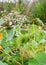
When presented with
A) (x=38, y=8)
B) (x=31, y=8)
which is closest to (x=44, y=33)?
(x=38, y=8)

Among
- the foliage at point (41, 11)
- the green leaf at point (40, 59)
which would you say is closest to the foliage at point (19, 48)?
the green leaf at point (40, 59)

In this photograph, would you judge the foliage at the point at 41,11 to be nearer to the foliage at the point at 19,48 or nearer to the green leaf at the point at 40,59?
the foliage at the point at 19,48

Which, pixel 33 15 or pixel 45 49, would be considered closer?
pixel 45 49

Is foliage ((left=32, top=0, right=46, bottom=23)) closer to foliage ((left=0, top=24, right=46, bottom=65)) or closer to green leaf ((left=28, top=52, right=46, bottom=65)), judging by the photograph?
foliage ((left=0, top=24, right=46, bottom=65))

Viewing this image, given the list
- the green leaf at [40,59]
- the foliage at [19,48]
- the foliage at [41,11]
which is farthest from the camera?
the foliage at [41,11]

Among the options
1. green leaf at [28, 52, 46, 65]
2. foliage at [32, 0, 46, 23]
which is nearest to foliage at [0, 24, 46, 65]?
green leaf at [28, 52, 46, 65]

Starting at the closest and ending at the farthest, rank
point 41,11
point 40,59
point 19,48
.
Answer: point 40,59, point 19,48, point 41,11

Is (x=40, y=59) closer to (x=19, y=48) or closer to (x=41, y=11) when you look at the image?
(x=19, y=48)

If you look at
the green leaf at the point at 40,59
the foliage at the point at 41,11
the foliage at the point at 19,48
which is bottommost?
the foliage at the point at 41,11

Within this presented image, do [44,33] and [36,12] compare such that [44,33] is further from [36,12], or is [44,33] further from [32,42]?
[36,12]

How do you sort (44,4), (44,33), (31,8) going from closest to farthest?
(44,33) → (44,4) → (31,8)

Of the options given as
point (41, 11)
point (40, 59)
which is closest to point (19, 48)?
point (40, 59)
